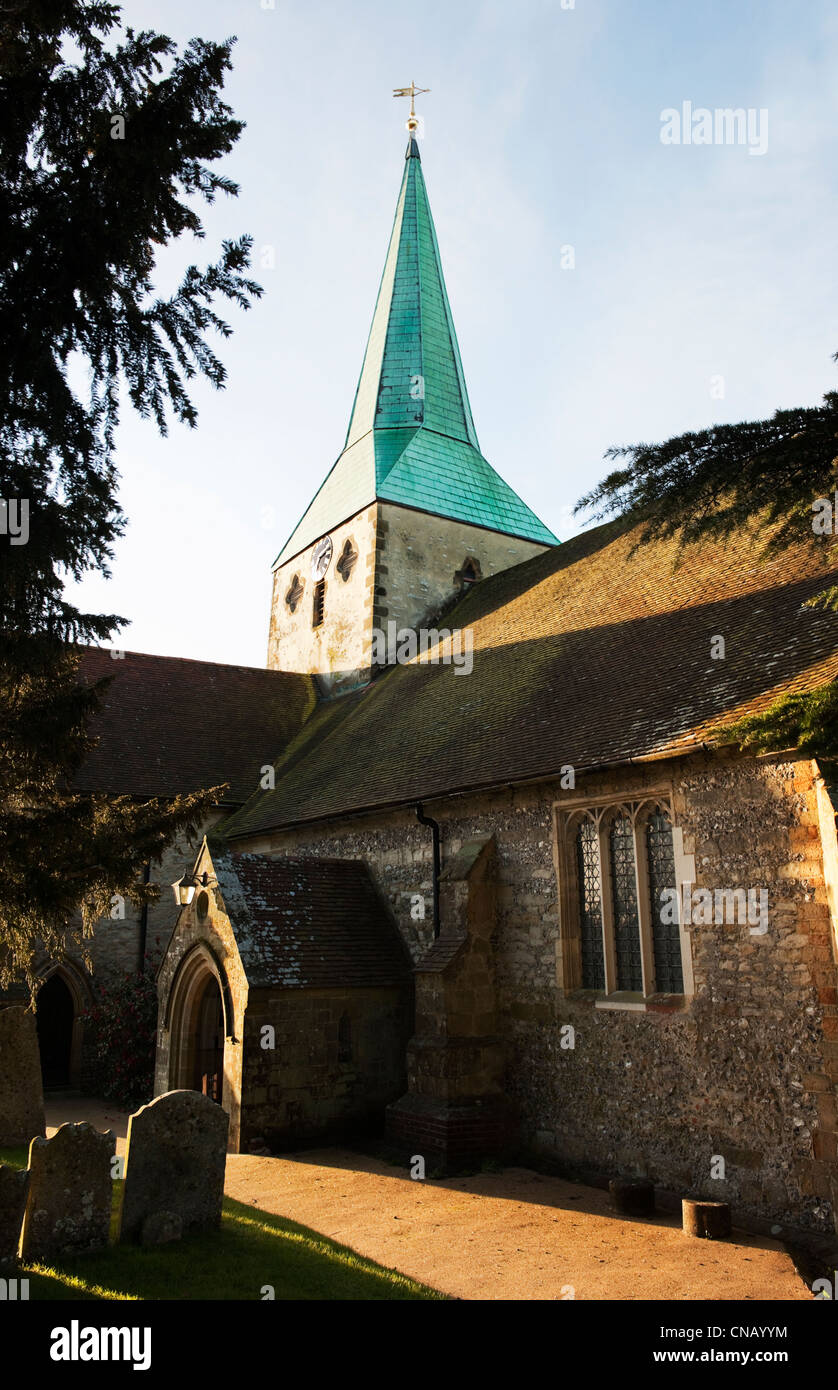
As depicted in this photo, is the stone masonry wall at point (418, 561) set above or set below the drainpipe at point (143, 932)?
above

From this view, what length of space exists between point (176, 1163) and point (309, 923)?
17.7ft

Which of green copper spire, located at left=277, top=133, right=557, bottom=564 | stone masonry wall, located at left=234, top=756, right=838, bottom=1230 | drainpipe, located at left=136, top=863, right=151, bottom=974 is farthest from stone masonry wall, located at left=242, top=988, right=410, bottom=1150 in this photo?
green copper spire, located at left=277, top=133, right=557, bottom=564

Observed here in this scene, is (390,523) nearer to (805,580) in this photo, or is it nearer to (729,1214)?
(805,580)

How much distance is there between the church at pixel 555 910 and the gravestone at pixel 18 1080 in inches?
91.5

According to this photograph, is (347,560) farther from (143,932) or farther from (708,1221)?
(708,1221)

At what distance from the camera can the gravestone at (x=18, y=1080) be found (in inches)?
387

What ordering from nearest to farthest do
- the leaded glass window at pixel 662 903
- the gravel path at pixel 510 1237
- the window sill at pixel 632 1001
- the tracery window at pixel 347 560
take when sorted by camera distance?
1. the gravel path at pixel 510 1237
2. the window sill at pixel 632 1001
3. the leaded glass window at pixel 662 903
4. the tracery window at pixel 347 560

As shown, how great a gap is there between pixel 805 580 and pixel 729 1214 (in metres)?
6.75

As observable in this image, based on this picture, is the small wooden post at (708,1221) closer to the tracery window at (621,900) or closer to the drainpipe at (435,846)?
the tracery window at (621,900)

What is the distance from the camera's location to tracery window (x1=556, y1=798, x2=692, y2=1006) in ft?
30.8

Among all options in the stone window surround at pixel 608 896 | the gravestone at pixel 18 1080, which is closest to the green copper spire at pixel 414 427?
the stone window surround at pixel 608 896

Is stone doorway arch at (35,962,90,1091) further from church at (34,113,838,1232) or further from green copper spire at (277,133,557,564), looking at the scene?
green copper spire at (277,133,557,564)

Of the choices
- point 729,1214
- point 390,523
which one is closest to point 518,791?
point 729,1214

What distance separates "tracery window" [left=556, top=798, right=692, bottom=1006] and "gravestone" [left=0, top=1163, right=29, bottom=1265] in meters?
6.05
